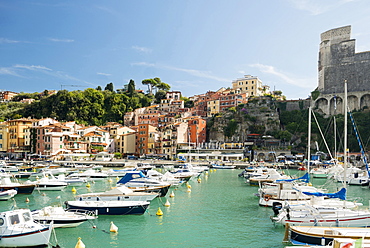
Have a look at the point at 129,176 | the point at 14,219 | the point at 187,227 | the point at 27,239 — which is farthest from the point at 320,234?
the point at 129,176

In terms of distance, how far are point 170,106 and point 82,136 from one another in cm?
3688

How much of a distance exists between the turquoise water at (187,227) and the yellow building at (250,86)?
80.9 meters

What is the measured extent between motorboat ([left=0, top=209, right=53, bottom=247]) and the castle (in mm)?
90897

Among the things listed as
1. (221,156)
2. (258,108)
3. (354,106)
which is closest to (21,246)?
(221,156)

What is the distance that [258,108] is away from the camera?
316 feet

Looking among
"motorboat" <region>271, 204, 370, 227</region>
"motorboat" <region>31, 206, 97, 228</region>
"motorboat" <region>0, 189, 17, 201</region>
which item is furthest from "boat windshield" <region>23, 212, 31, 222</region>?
"motorboat" <region>0, 189, 17, 201</region>

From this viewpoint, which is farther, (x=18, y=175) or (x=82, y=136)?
(x=82, y=136)

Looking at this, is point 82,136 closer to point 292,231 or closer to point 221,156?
point 221,156

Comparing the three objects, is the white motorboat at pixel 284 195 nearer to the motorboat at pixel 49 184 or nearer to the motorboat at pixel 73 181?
the motorboat at pixel 49 184

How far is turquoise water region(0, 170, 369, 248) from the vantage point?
62.2 feet

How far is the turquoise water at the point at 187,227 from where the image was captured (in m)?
19.0

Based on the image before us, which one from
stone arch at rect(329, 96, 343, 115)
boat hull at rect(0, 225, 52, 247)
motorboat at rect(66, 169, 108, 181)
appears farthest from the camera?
stone arch at rect(329, 96, 343, 115)

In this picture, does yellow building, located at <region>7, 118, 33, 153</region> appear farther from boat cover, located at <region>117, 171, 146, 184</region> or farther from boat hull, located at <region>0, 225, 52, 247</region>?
boat hull, located at <region>0, 225, 52, 247</region>

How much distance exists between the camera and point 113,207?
24.4m
